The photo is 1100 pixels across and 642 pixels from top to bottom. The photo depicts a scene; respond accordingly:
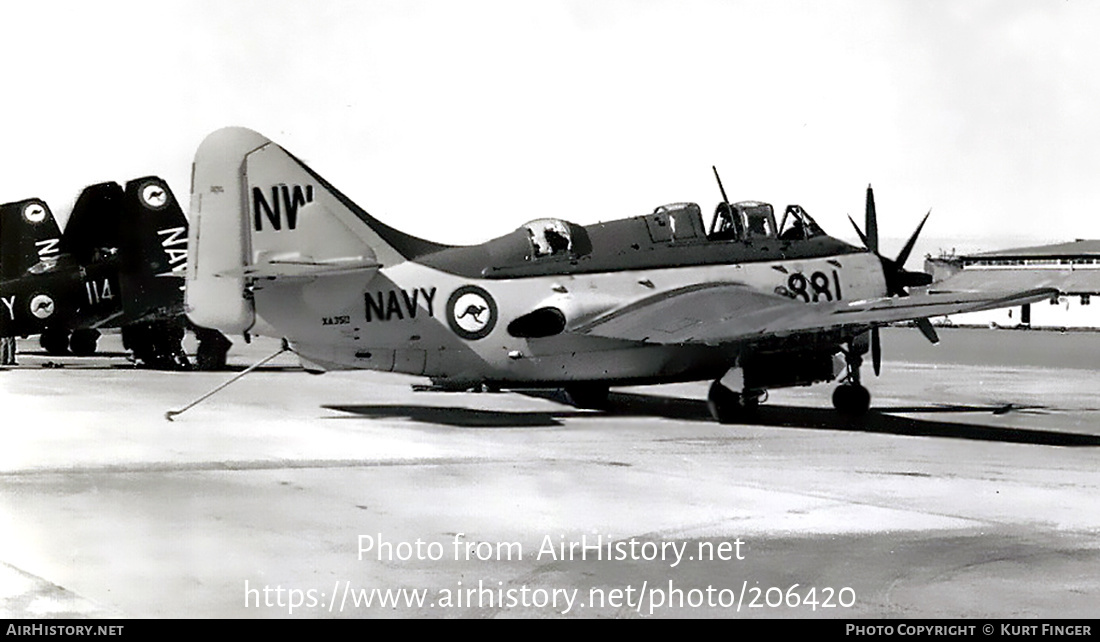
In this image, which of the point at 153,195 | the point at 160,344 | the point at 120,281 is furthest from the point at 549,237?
the point at 153,195

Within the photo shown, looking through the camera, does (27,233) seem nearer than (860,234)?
No

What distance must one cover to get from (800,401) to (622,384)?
5.51 metres

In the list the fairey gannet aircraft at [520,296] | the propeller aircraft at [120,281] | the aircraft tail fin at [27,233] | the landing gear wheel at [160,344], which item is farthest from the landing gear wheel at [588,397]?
the aircraft tail fin at [27,233]

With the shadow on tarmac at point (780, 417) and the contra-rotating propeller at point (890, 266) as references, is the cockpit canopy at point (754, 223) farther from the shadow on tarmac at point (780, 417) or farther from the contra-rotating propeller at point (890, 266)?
the shadow on tarmac at point (780, 417)

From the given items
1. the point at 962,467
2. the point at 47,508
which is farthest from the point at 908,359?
the point at 47,508

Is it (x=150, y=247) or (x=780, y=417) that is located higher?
(x=150, y=247)

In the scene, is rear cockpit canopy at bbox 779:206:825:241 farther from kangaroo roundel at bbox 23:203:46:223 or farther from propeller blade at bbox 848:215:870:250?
kangaroo roundel at bbox 23:203:46:223

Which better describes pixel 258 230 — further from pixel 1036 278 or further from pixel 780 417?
pixel 1036 278

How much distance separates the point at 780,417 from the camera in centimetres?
2162

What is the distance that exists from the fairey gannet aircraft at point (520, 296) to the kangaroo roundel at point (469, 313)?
0.02 m

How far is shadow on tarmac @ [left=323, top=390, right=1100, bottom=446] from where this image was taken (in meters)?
19.3

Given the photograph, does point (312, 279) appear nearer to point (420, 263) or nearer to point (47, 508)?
point (420, 263)

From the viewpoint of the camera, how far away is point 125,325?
120ft

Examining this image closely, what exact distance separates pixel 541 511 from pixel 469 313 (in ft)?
25.3
